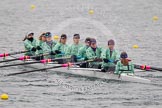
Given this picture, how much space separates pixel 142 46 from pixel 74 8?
21.0 m

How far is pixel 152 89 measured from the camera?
31.2m

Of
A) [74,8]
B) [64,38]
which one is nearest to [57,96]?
[64,38]

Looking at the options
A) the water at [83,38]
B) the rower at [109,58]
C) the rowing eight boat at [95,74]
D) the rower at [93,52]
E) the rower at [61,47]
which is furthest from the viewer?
the rower at [61,47]

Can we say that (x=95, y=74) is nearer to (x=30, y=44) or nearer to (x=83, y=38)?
(x=30, y=44)

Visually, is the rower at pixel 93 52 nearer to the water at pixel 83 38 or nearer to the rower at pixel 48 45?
the water at pixel 83 38

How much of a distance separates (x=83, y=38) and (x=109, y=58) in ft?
51.6

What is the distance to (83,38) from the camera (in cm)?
4912

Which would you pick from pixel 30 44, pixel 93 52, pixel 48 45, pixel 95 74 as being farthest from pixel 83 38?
pixel 95 74

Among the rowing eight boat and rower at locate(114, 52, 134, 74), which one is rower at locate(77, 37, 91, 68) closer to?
the rowing eight boat

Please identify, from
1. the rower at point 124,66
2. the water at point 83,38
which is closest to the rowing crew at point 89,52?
the rower at point 124,66

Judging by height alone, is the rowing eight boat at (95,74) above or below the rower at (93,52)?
below

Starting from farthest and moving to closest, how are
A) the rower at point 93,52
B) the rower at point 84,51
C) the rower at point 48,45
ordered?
the rower at point 48,45 < the rower at point 84,51 < the rower at point 93,52

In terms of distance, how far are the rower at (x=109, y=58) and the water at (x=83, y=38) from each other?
80cm

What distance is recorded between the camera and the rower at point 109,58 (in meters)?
33.3
